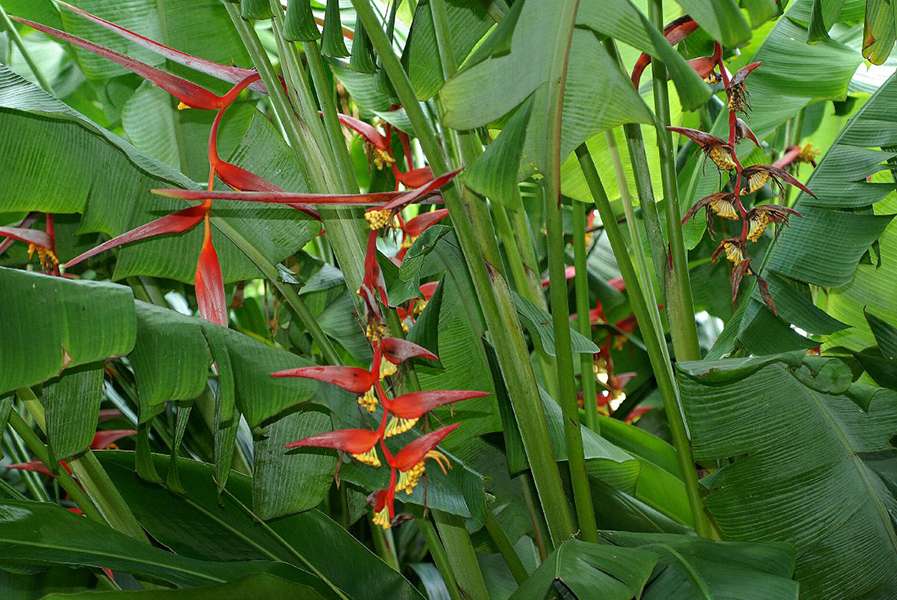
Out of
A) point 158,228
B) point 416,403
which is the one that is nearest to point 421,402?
point 416,403

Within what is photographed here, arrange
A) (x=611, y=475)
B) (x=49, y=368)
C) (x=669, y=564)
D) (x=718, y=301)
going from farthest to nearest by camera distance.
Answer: (x=718, y=301)
(x=611, y=475)
(x=669, y=564)
(x=49, y=368)

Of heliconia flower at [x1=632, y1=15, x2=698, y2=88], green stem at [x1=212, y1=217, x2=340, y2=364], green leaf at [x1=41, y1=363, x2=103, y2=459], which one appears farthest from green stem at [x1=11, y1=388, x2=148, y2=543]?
heliconia flower at [x1=632, y1=15, x2=698, y2=88]

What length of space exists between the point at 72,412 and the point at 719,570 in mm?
527

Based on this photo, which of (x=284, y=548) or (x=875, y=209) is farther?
(x=875, y=209)

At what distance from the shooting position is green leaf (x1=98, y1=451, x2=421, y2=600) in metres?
0.87

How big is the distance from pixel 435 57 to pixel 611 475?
48 cm

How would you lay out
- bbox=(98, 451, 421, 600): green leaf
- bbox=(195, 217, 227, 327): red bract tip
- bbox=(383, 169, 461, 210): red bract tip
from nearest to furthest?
bbox=(383, 169, 461, 210): red bract tip < bbox=(195, 217, 227, 327): red bract tip < bbox=(98, 451, 421, 600): green leaf

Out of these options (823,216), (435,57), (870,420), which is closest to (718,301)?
(823,216)

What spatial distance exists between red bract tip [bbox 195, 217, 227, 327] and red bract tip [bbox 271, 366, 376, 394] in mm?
126

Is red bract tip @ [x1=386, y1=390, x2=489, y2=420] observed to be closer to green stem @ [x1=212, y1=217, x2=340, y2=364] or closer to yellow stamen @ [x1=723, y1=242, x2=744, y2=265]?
green stem @ [x1=212, y1=217, x2=340, y2=364]

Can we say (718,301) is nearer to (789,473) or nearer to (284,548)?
(789,473)

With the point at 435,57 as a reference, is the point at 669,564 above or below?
below

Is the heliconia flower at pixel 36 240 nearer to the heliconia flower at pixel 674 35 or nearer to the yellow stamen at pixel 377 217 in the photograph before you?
the yellow stamen at pixel 377 217

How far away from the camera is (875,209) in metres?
1.12
